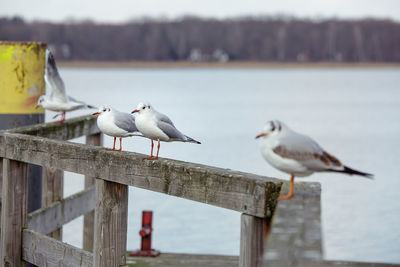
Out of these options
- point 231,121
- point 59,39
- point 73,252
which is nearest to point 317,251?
point 73,252

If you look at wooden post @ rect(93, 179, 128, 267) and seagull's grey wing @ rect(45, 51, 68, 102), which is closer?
wooden post @ rect(93, 179, 128, 267)

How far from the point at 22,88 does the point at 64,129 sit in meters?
0.50

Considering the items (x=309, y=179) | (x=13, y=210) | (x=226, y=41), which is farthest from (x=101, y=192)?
(x=226, y=41)

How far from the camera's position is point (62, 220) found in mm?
6516

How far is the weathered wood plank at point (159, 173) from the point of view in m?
3.21

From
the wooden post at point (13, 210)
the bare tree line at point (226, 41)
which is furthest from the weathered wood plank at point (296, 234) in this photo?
the bare tree line at point (226, 41)

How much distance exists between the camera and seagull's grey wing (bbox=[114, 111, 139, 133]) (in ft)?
15.1

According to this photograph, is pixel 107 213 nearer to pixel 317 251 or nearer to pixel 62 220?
pixel 317 251

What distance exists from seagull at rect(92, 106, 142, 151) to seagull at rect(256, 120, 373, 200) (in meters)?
1.66

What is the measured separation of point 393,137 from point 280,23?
274 feet

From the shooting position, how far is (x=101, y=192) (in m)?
4.30

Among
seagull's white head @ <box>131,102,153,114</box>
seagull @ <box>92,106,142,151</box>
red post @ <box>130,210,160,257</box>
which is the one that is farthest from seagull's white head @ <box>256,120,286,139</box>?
red post @ <box>130,210,160,257</box>

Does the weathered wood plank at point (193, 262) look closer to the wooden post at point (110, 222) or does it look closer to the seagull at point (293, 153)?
the wooden post at point (110, 222)

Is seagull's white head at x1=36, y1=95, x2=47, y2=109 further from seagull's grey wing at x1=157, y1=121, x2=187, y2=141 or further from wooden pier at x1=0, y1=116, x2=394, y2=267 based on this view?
seagull's grey wing at x1=157, y1=121, x2=187, y2=141
